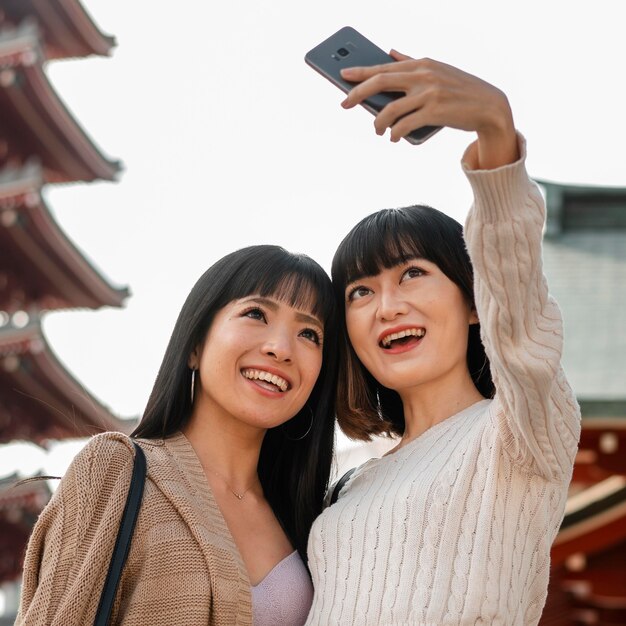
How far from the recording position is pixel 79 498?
2082mm

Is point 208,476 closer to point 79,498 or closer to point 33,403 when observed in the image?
point 79,498

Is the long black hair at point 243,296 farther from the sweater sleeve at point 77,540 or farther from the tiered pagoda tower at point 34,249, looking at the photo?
the tiered pagoda tower at point 34,249

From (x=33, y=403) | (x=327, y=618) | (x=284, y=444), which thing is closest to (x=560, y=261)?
(x=284, y=444)

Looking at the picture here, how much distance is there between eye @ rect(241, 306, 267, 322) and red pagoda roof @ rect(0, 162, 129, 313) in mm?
7919

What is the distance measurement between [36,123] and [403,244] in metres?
9.18

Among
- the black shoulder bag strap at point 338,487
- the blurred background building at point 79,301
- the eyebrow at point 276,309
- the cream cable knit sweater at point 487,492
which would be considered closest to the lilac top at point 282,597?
the cream cable knit sweater at point 487,492

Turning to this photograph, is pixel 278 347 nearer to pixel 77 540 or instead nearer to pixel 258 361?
pixel 258 361

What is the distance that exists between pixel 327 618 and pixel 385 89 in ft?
3.76

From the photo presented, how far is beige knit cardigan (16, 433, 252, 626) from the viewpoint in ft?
6.57

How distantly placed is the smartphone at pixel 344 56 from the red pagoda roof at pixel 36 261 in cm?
851

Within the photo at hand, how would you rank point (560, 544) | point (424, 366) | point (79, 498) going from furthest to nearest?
point (560, 544)
point (424, 366)
point (79, 498)

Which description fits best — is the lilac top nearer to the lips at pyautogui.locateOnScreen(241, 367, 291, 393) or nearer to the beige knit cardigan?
the beige knit cardigan

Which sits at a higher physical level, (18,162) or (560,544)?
(18,162)

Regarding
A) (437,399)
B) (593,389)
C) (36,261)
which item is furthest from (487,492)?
(36,261)
